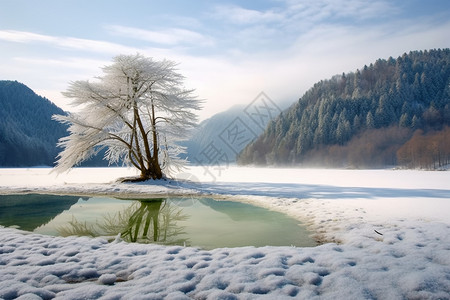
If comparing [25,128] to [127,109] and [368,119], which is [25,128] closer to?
[127,109]

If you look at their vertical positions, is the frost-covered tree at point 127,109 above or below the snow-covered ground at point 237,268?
above

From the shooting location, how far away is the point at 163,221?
8438mm

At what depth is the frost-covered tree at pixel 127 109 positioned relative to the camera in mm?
18297

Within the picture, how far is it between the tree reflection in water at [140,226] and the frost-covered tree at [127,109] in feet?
31.7

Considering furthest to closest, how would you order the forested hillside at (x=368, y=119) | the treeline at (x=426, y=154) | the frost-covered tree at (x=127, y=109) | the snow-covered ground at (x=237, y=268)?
the forested hillside at (x=368, y=119), the treeline at (x=426, y=154), the frost-covered tree at (x=127, y=109), the snow-covered ground at (x=237, y=268)

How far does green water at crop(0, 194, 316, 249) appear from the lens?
252 inches

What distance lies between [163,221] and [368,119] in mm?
99645

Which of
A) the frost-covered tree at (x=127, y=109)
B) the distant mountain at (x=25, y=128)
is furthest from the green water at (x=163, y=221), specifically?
the distant mountain at (x=25, y=128)

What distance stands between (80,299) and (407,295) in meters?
4.17

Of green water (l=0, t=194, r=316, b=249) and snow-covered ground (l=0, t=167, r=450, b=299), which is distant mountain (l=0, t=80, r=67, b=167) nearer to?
green water (l=0, t=194, r=316, b=249)

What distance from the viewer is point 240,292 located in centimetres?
345

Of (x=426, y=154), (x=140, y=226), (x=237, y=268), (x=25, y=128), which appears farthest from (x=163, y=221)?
(x=25, y=128)

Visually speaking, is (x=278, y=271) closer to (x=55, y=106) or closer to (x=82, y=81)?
(x=82, y=81)

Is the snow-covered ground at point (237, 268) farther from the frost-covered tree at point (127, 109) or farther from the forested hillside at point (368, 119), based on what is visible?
the forested hillside at point (368, 119)
